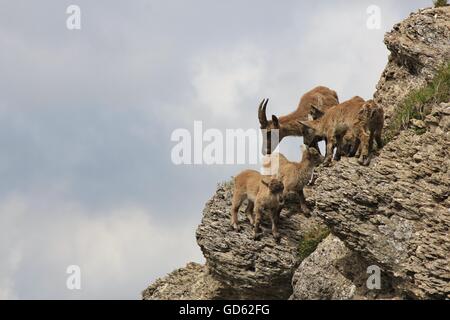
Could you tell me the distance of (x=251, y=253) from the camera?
2708 cm

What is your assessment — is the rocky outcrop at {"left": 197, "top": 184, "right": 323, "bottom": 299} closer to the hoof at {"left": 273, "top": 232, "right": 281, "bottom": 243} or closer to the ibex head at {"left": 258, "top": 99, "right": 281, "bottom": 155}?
the hoof at {"left": 273, "top": 232, "right": 281, "bottom": 243}

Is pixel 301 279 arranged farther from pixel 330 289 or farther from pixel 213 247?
pixel 213 247

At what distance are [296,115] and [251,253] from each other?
5401 mm

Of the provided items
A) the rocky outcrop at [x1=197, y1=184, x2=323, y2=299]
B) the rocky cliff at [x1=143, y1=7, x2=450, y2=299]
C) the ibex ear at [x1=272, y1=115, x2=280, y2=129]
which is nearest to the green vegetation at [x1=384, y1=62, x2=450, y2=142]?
the rocky cliff at [x1=143, y1=7, x2=450, y2=299]

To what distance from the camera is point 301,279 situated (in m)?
25.4

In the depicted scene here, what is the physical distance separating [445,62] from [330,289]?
6.22m

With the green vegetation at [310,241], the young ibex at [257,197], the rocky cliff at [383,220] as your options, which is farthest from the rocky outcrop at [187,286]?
the green vegetation at [310,241]

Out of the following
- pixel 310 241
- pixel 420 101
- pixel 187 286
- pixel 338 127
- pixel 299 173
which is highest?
pixel 420 101

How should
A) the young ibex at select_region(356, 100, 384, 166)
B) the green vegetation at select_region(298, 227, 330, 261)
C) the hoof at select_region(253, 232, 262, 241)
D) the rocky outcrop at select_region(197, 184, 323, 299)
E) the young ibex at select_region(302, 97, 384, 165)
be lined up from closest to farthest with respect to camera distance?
the young ibex at select_region(356, 100, 384, 166), the young ibex at select_region(302, 97, 384, 165), the green vegetation at select_region(298, 227, 330, 261), the rocky outcrop at select_region(197, 184, 323, 299), the hoof at select_region(253, 232, 262, 241)

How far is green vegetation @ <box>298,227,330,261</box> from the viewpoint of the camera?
2650 cm

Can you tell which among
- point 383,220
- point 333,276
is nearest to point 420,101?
point 383,220

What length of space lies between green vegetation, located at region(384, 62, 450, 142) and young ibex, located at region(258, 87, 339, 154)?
4306mm

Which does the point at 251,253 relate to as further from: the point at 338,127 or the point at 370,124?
the point at 370,124
